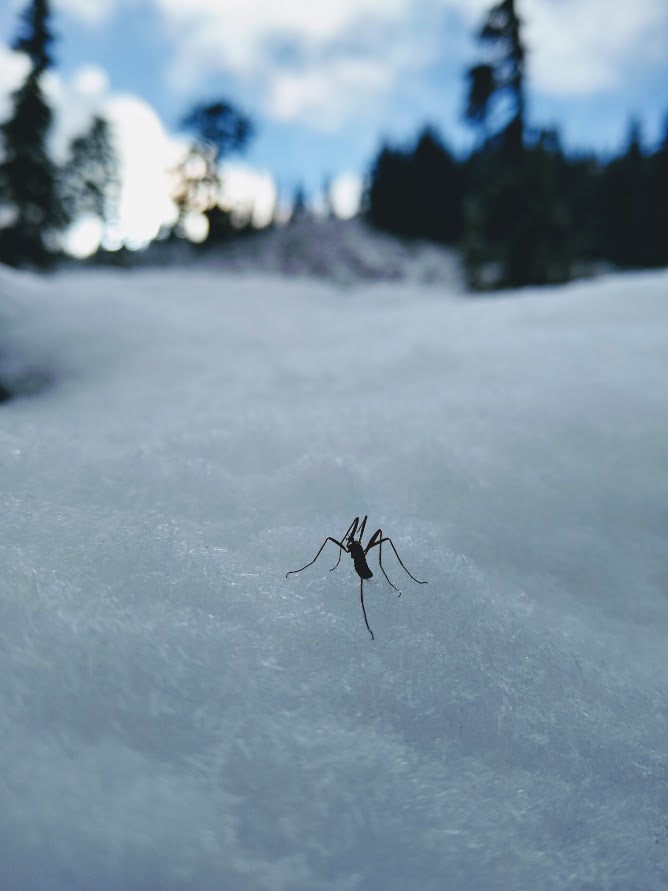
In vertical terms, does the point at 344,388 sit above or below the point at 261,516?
above

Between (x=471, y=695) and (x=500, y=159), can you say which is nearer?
(x=471, y=695)

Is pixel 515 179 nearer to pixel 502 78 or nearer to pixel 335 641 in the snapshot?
pixel 502 78

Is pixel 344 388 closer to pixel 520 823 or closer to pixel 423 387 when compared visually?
A: pixel 423 387

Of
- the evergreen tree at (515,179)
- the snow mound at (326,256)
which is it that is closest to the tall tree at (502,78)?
the evergreen tree at (515,179)

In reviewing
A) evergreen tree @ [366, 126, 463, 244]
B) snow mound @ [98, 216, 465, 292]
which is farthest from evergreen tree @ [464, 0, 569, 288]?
evergreen tree @ [366, 126, 463, 244]

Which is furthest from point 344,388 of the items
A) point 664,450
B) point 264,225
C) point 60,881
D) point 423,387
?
point 264,225

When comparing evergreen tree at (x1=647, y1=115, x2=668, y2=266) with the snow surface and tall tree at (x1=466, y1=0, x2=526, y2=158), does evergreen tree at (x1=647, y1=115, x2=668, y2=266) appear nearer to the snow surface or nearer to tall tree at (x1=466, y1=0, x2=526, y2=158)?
tall tree at (x1=466, y1=0, x2=526, y2=158)
